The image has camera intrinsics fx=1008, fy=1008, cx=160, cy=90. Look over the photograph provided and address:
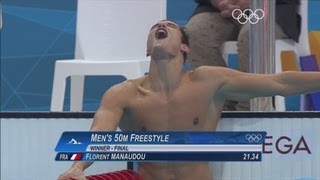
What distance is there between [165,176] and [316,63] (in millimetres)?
1011

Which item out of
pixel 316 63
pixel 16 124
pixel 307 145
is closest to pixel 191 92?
pixel 307 145

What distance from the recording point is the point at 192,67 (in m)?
3.56

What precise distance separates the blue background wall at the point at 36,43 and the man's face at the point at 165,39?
38.7 inches

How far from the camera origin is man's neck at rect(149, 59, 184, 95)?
10.1 feet

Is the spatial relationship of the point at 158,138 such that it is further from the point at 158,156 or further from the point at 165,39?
the point at 165,39

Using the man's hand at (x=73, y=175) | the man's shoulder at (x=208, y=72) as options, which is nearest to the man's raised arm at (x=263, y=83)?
the man's shoulder at (x=208, y=72)

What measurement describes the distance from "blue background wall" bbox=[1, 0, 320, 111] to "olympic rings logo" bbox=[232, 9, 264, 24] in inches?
22.5

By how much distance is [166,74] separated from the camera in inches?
122

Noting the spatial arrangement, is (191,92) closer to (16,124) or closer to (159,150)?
(159,150)

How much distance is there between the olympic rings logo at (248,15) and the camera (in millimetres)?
3279

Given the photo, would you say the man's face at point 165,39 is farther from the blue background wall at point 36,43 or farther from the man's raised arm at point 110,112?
the blue background wall at point 36,43

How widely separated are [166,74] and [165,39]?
110mm

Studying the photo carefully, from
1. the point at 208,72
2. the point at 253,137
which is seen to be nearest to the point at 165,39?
the point at 208,72

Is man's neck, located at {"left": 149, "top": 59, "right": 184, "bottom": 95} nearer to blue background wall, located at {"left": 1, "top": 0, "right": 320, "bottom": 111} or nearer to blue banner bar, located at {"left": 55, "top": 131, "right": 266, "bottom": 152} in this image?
blue banner bar, located at {"left": 55, "top": 131, "right": 266, "bottom": 152}
